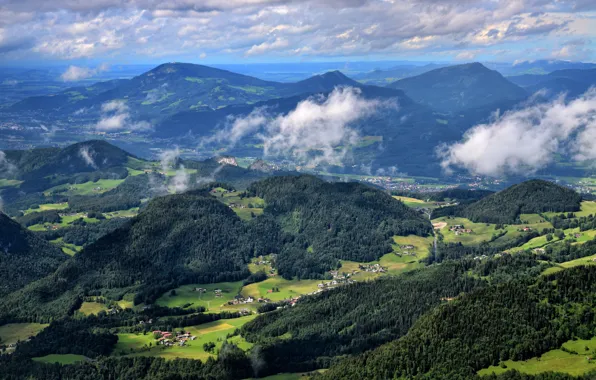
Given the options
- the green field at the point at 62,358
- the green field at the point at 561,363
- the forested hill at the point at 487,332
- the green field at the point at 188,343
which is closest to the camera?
the green field at the point at 561,363

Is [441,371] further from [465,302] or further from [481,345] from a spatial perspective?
[465,302]

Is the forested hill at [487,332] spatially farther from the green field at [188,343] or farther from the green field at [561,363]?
the green field at [188,343]

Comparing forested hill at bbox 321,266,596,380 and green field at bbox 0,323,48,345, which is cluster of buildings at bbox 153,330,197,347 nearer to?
green field at bbox 0,323,48,345

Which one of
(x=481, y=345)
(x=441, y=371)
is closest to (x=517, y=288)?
(x=481, y=345)

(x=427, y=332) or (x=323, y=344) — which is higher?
(x=427, y=332)

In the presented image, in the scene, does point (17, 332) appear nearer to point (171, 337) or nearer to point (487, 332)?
point (171, 337)

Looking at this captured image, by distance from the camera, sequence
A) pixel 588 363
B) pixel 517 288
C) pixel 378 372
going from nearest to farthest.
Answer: pixel 588 363, pixel 378 372, pixel 517 288

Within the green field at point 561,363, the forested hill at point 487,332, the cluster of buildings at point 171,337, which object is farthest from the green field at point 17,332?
the green field at point 561,363
